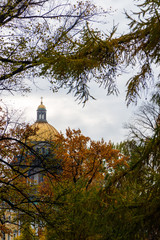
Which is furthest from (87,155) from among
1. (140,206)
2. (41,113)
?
(41,113)

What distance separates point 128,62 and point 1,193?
6.00 meters

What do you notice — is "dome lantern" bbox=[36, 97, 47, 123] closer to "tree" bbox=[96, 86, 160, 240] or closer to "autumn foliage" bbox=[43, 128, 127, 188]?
"autumn foliage" bbox=[43, 128, 127, 188]

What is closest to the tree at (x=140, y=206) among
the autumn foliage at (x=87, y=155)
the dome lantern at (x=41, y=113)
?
the autumn foliage at (x=87, y=155)

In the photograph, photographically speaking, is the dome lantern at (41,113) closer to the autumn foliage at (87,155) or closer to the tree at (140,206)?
the autumn foliage at (87,155)

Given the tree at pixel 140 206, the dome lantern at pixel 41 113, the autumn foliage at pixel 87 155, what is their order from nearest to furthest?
the tree at pixel 140 206
the autumn foliage at pixel 87 155
the dome lantern at pixel 41 113

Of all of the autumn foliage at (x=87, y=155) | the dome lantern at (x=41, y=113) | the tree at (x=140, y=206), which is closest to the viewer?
the tree at (x=140, y=206)

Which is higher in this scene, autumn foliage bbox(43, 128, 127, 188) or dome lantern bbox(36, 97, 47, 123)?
dome lantern bbox(36, 97, 47, 123)

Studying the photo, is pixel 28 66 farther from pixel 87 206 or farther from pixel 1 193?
pixel 87 206

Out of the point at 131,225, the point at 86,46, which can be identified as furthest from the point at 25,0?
the point at 131,225

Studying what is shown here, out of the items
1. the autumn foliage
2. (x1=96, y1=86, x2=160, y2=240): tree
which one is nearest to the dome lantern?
the autumn foliage

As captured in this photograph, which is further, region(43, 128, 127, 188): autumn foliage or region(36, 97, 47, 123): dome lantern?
region(36, 97, 47, 123): dome lantern

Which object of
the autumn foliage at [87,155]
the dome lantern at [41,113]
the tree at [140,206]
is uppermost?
the dome lantern at [41,113]

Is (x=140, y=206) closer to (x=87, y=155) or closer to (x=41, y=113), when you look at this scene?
(x=87, y=155)

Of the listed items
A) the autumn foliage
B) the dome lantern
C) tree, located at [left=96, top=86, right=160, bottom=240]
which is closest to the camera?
tree, located at [left=96, top=86, right=160, bottom=240]
